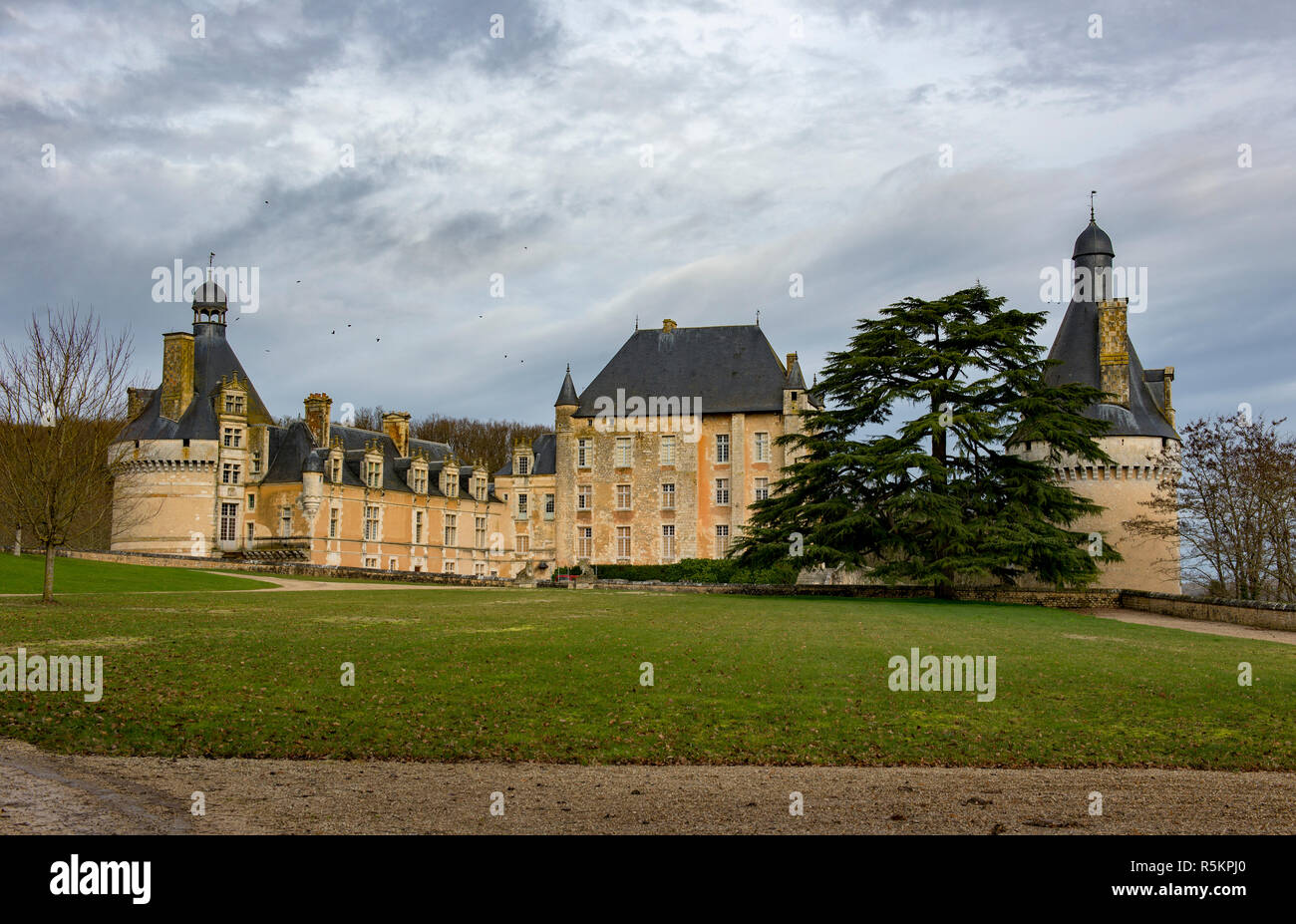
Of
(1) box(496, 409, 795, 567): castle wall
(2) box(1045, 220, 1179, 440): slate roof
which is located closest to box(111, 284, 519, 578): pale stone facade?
(1) box(496, 409, 795, 567): castle wall

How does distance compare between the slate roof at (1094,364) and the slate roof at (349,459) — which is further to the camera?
the slate roof at (349,459)

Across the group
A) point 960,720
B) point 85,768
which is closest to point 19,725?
point 85,768

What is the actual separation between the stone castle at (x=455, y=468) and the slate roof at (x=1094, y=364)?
473 inches

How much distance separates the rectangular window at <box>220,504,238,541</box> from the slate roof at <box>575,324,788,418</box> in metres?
17.8

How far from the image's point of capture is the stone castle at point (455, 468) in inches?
1921

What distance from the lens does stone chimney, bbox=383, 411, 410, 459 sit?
58.5m

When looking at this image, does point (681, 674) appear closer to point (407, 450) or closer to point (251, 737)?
point (251, 737)

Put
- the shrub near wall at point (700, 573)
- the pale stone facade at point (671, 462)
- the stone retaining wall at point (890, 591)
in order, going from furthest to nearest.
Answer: the pale stone facade at point (671, 462), the shrub near wall at point (700, 573), the stone retaining wall at point (890, 591)

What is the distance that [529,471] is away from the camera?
195 feet

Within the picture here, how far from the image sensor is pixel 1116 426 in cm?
3847

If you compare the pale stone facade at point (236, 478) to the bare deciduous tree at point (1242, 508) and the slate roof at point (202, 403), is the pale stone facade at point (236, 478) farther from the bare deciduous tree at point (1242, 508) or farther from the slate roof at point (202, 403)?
the bare deciduous tree at point (1242, 508)

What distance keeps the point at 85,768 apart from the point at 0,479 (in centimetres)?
2480

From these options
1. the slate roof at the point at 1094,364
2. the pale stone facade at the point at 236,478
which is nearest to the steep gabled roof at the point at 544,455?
the pale stone facade at the point at 236,478

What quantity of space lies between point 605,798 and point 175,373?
160ft
